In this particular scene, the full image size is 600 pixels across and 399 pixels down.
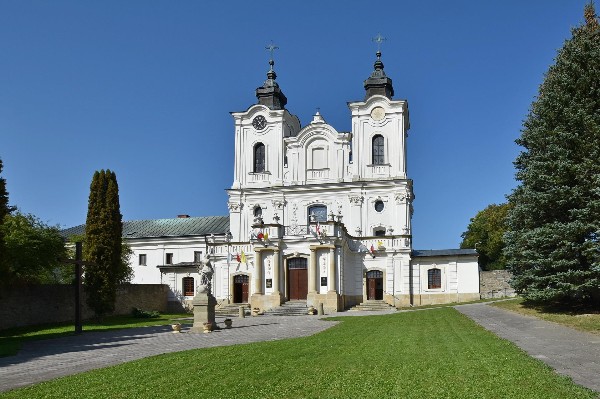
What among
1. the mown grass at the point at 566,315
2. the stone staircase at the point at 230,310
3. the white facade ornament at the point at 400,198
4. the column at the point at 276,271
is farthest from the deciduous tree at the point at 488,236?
the mown grass at the point at 566,315

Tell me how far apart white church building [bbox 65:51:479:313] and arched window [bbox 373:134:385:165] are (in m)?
0.08

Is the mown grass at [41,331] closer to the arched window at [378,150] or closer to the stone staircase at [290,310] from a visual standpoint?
the stone staircase at [290,310]

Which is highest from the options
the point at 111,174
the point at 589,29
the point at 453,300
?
the point at 589,29

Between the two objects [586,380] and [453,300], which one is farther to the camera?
[453,300]

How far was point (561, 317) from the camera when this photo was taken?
2508 centimetres

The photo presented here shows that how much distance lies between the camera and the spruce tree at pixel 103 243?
35031mm

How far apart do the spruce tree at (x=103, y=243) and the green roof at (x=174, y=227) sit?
738 inches

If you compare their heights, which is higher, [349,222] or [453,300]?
[349,222]

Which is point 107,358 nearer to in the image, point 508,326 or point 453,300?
point 508,326

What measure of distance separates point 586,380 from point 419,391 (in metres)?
3.28

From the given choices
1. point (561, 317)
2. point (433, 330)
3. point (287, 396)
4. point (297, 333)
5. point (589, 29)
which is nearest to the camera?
point (287, 396)

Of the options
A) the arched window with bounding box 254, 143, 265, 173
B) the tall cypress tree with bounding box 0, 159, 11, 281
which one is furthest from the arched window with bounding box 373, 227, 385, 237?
the tall cypress tree with bounding box 0, 159, 11, 281

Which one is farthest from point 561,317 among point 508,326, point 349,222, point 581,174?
point 349,222

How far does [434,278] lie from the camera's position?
45.8 m
